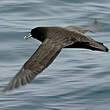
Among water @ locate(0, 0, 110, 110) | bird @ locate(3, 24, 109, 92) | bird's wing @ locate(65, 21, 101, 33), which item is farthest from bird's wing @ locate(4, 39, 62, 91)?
water @ locate(0, 0, 110, 110)

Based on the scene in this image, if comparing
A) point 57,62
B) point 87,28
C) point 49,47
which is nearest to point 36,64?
point 49,47

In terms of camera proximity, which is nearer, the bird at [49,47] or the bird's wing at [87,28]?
the bird at [49,47]

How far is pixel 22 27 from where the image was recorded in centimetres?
1189

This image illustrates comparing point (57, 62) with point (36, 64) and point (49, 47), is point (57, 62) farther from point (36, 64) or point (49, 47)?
point (36, 64)

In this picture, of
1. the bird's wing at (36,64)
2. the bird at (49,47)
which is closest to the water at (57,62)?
the bird at (49,47)

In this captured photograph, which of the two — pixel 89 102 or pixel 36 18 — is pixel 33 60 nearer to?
pixel 89 102

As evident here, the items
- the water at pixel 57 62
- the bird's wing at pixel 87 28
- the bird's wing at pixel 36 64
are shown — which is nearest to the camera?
the bird's wing at pixel 36 64

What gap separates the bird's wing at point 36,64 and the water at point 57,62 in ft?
4.48

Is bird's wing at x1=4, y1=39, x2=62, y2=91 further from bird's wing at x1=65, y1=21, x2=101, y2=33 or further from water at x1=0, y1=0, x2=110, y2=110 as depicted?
water at x1=0, y1=0, x2=110, y2=110

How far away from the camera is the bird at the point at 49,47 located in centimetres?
698

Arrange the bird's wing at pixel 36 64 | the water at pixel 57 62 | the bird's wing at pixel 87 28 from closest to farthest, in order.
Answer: the bird's wing at pixel 36 64 < the bird's wing at pixel 87 28 < the water at pixel 57 62

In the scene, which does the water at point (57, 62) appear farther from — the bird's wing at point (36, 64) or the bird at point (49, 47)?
the bird's wing at point (36, 64)

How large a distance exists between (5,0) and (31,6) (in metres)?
0.81

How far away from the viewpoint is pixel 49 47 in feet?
24.3
